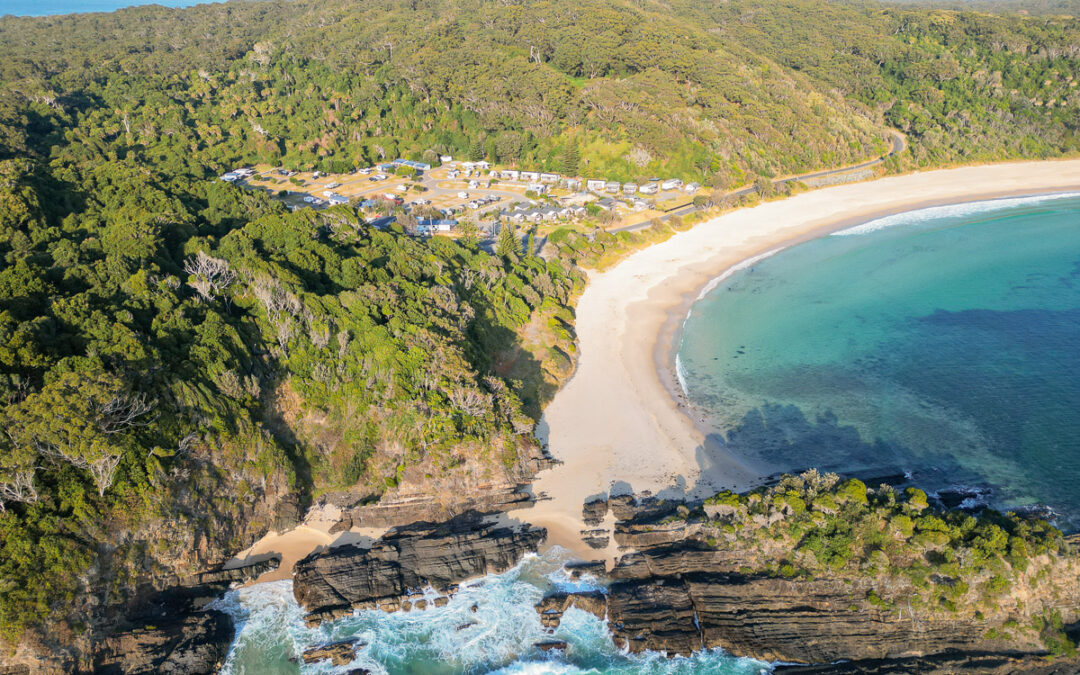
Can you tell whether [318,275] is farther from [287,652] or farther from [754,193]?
[754,193]

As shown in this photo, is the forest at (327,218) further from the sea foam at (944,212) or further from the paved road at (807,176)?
the sea foam at (944,212)

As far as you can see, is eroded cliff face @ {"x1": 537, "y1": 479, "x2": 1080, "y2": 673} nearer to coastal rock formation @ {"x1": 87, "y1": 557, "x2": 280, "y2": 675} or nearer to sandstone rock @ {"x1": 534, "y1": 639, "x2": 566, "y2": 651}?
sandstone rock @ {"x1": 534, "y1": 639, "x2": 566, "y2": 651}

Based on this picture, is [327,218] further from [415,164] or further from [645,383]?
[415,164]

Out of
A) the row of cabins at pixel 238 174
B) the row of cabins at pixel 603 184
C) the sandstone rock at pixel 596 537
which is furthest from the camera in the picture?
the row of cabins at pixel 238 174

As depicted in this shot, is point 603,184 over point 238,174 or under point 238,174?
under

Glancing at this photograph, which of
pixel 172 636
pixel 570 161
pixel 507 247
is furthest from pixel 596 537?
pixel 570 161

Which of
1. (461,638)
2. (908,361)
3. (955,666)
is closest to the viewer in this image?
(955,666)

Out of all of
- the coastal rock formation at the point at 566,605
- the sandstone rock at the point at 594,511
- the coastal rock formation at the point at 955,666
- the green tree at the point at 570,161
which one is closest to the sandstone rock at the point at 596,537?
the sandstone rock at the point at 594,511
